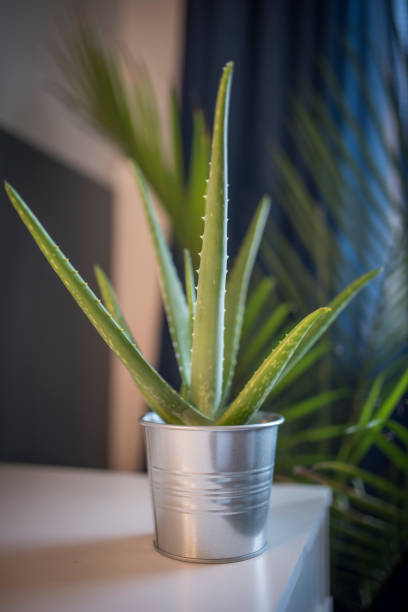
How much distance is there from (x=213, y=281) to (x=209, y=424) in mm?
127

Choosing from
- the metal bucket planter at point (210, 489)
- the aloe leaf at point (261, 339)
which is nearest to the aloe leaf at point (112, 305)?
the metal bucket planter at point (210, 489)

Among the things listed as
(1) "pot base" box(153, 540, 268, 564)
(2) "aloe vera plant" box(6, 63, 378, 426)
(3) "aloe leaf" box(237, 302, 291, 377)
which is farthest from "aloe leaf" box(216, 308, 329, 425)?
(3) "aloe leaf" box(237, 302, 291, 377)

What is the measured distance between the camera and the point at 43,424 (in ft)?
3.62

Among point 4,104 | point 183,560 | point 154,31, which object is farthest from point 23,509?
point 154,31

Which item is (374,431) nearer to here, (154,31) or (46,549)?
(46,549)

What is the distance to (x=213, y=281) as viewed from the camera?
431 millimetres

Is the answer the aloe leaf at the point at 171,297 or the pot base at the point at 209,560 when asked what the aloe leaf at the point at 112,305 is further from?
the pot base at the point at 209,560

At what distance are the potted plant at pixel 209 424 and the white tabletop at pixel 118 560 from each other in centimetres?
3

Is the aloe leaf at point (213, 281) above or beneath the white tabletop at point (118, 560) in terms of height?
above

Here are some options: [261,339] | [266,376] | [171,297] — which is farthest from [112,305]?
[261,339]

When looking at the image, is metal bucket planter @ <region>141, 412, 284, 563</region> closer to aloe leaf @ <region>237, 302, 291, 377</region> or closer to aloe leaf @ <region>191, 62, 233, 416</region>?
aloe leaf @ <region>191, 62, 233, 416</region>

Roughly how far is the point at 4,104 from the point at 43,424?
632 millimetres

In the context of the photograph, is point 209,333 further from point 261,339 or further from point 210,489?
point 261,339

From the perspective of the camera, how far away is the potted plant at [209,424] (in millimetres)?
414
